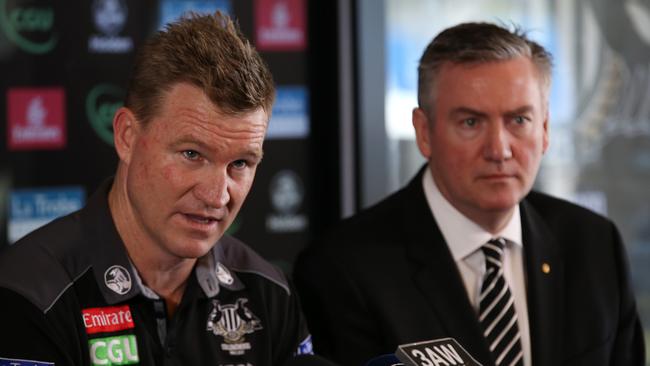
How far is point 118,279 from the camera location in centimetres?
185

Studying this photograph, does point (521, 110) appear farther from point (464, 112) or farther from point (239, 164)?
point (239, 164)

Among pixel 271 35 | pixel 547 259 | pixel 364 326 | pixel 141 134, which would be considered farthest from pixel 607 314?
pixel 271 35

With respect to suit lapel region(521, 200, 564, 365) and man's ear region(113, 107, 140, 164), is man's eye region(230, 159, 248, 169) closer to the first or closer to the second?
man's ear region(113, 107, 140, 164)

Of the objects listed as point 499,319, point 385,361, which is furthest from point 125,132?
point 499,319

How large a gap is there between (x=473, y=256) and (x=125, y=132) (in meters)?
0.82

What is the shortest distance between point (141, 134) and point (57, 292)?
28cm

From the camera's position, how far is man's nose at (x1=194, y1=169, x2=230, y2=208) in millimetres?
1747

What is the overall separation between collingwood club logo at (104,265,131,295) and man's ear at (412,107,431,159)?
749 mm

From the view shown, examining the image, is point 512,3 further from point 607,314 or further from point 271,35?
point 607,314

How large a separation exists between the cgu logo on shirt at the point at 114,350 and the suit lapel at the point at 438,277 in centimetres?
66

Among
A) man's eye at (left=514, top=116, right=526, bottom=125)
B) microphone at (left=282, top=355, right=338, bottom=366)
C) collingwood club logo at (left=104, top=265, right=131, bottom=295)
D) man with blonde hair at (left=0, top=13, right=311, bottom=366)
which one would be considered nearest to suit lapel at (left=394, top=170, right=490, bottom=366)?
man's eye at (left=514, top=116, right=526, bottom=125)

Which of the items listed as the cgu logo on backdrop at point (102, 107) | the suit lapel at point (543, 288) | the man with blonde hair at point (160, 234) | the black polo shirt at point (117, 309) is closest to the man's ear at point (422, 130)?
the suit lapel at point (543, 288)

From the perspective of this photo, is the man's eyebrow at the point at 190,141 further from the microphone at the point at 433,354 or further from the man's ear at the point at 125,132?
the microphone at the point at 433,354

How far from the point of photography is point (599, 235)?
8.05 ft
